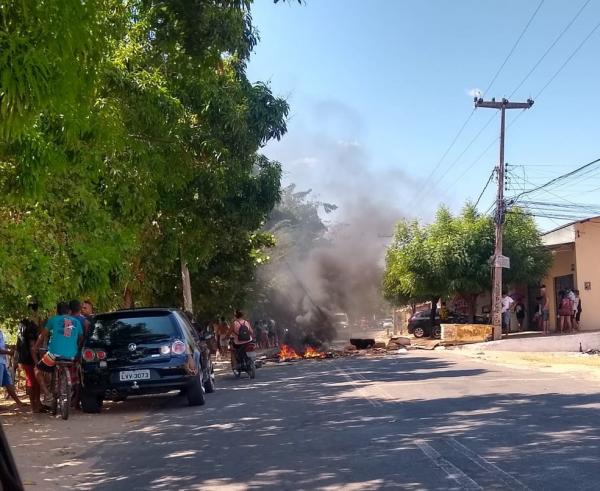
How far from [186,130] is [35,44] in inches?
363

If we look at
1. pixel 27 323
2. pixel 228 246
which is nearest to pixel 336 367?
pixel 228 246

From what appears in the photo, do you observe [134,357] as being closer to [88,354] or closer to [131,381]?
[131,381]

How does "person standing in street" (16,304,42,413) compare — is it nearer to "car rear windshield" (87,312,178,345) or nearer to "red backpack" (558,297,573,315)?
"car rear windshield" (87,312,178,345)

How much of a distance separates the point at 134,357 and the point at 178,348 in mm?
680

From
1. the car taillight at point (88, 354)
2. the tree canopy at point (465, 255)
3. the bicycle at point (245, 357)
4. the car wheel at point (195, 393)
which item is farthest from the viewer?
the tree canopy at point (465, 255)

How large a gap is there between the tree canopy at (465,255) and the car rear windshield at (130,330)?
2202 cm

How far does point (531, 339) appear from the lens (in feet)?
80.4

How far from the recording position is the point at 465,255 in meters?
31.8

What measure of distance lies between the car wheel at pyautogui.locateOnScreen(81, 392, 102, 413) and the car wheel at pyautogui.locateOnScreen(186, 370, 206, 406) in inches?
55.4

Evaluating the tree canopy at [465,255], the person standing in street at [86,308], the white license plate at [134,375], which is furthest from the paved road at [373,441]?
the tree canopy at [465,255]

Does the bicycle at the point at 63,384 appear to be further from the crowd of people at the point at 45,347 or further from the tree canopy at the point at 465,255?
the tree canopy at the point at 465,255

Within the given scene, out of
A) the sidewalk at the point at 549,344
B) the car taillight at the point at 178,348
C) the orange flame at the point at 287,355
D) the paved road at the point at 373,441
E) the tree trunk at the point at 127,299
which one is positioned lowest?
the orange flame at the point at 287,355

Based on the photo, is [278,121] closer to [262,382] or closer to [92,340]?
[262,382]

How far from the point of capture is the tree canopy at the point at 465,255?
31578mm
